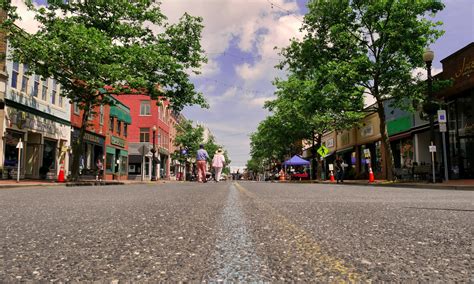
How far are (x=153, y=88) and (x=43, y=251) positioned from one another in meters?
18.8

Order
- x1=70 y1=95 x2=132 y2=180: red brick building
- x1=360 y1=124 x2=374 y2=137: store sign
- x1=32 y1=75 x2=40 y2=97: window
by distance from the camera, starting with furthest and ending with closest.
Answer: x1=360 y1=124 x2=374 y2=137: store sign → x1=70 y1=95 x2=132 y2=180: red brick building → x1=32 y1=75 x2=40 y2=97: window

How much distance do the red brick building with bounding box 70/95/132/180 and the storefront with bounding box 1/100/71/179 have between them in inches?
99.0

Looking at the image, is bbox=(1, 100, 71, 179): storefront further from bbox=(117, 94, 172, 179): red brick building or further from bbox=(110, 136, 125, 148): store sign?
bbox=(117, 94, 172, 179): red brick building

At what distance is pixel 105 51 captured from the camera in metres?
17.9

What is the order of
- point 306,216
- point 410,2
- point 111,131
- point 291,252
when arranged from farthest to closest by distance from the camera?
1. point 111,131
2. point 410,2
3. point 306,216
4. point 291,252

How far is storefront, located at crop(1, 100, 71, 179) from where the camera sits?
2233 centimetres

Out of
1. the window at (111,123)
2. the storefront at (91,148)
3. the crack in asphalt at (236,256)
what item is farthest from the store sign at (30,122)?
the crack in asphalt at (236,256)

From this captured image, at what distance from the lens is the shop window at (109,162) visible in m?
40.8

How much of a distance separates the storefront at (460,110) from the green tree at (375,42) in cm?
272

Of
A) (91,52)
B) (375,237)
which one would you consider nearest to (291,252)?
(375,237)

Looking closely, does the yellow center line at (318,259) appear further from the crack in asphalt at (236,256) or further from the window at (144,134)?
the window at (144,134)

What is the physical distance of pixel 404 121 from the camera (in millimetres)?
28406

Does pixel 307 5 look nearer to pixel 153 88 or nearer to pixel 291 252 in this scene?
pixel 153 88

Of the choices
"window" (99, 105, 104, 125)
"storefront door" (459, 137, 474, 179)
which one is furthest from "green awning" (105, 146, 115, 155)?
"storefront door" (459, 137, 474, 179)
